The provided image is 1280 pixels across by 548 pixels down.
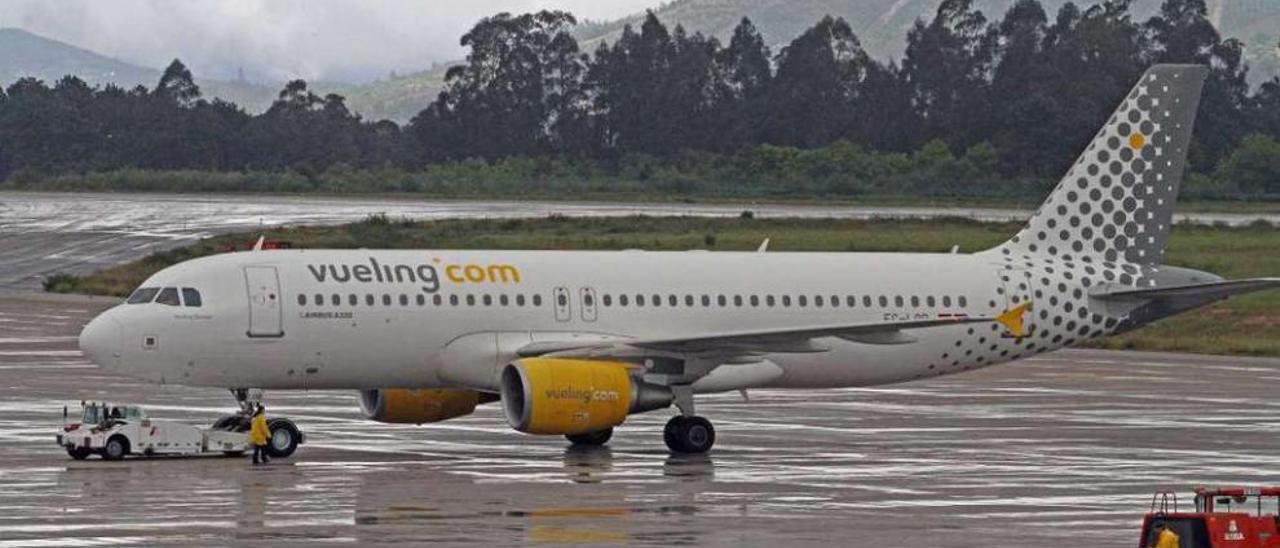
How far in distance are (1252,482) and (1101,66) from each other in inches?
Answer: 5543

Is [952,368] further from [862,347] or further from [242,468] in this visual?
A: [242,468]

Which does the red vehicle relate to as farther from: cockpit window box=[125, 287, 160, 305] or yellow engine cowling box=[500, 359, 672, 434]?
cockpit window box=[125, 287, 160, 305]

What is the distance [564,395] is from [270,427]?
4483 mm

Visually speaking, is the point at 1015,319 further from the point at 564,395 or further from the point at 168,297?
the point at 168,297

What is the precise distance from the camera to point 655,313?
4041 cm

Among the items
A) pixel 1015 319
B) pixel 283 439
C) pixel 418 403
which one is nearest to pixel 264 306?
pixel 283 439

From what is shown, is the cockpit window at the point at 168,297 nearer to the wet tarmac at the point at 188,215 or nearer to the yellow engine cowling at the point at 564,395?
the yellow engine cowling at the point at 564,395

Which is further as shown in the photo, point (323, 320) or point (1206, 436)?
point (1206, 436)

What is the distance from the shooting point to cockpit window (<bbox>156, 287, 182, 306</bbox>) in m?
37.6

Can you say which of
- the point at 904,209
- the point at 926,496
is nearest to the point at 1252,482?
the point at 926,496

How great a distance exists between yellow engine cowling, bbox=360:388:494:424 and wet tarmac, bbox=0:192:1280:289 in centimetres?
5406

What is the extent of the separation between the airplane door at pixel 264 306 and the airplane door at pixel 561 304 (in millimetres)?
4599

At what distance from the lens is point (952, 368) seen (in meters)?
42.9

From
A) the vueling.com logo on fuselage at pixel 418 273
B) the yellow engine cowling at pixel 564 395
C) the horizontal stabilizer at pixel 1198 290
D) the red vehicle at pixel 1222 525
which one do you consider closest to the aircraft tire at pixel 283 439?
the vueling.com logo on fuselage at pixel 418 273
